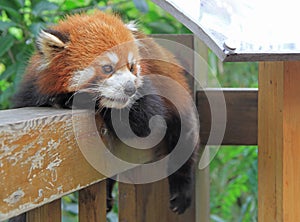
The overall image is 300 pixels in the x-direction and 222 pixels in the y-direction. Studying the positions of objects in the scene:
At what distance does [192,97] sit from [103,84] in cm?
43

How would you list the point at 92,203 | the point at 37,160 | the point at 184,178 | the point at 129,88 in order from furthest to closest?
the point at 184,178 < the point at 129,88 < the point at 92,203 < the point at 37,160

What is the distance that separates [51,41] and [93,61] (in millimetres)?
123

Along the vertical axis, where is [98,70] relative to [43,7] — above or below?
below

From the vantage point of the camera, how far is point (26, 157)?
3.40ft

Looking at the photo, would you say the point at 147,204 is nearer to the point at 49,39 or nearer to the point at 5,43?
the point at 49,39

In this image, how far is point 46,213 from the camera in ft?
3.97

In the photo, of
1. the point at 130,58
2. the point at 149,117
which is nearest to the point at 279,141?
the point at 149,117

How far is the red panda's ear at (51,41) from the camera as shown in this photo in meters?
Result: 1.59

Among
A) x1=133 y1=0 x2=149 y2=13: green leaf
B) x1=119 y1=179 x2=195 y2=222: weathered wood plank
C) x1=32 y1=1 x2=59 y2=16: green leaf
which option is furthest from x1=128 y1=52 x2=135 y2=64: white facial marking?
x1=133 y1=0 x2=149 y2=13: green leaf

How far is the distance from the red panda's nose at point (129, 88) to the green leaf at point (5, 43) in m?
0.87

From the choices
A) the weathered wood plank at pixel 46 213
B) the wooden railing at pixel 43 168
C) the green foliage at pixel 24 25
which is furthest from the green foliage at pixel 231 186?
the weathered wood plank at pixel 46 213

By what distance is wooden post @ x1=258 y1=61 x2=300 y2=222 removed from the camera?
55.1 inches

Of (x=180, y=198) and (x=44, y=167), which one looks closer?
(x=44, y=167)

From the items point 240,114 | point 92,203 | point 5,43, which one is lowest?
point 92,203
